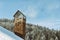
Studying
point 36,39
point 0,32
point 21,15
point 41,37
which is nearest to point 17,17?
point 21,15

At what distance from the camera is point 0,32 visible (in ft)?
26.2

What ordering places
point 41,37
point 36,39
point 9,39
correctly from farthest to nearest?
point 41,37, point 36,39, point 9,39

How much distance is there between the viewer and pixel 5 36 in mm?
7711

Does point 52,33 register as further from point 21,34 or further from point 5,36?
point 5,36

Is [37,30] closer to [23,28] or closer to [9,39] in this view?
[23,28]

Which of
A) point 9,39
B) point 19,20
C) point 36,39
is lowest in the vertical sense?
point 36,39

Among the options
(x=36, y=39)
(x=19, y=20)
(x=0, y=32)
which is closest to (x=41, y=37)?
(x=36, y=39)

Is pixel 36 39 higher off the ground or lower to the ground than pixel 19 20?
lower

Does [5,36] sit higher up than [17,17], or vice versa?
[17,17]

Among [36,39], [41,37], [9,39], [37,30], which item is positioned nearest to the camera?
[9,39]

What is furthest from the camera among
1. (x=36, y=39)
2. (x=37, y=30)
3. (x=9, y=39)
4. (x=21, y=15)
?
(x=37, y=30)

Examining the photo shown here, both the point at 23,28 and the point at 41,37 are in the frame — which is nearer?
the point at 23,28

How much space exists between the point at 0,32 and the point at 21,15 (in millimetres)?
2039

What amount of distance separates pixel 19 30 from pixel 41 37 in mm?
18377
